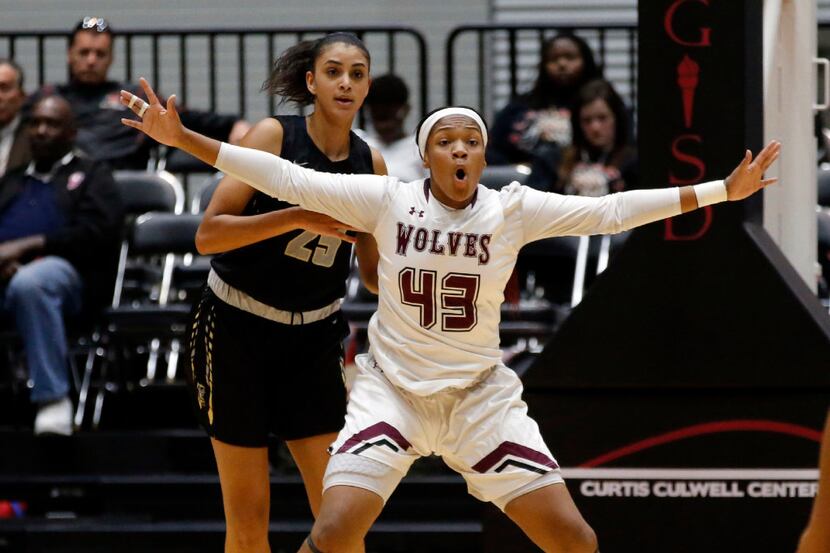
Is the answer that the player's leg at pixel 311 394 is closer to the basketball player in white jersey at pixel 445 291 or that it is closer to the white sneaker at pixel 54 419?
the basketball player in white jersey at pixel 445 291

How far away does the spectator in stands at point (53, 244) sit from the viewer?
23.3ft

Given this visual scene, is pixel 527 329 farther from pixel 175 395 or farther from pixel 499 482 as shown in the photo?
pixel 499 482

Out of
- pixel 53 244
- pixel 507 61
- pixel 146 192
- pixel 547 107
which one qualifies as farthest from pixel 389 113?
pixel 507 61

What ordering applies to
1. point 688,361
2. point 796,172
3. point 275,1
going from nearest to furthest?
point 688,361 < point 796,172 < point 275,1

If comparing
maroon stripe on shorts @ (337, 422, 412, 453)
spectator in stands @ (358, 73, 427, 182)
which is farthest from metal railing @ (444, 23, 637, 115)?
maroon stripe on shorts @ (337, 422, 412, 453)

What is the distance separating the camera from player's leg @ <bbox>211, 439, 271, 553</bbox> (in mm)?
4676

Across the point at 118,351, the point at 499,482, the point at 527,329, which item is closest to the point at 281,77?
the point at 499,482

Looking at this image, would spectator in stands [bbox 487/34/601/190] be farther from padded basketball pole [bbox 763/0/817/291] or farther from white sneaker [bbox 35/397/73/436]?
white sneaker [bbox 35/397/73/436]

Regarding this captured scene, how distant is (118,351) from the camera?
25.3 feet

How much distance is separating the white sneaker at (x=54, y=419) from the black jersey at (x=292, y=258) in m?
2.67

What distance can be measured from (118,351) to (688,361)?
3.40 meters

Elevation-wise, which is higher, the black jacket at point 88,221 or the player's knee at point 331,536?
the black jacket at point 88,221

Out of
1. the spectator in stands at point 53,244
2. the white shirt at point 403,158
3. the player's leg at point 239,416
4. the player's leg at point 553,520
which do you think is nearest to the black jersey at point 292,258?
the player's leg at point 239,416

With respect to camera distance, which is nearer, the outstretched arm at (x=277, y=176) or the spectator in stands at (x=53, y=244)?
the outstretched arm at (x=277, y=176)
